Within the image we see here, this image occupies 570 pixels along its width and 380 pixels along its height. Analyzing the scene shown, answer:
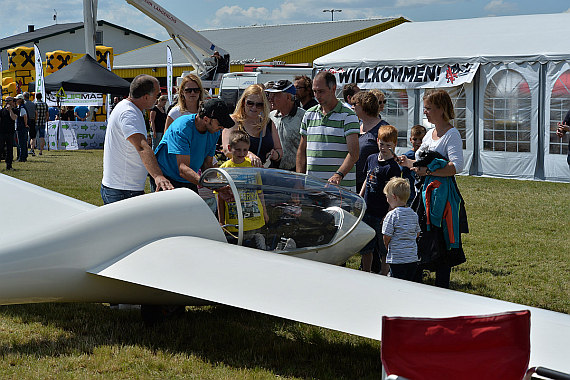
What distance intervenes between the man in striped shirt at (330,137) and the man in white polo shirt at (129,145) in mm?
1457

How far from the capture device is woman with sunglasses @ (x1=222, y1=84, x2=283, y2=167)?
6.03 m

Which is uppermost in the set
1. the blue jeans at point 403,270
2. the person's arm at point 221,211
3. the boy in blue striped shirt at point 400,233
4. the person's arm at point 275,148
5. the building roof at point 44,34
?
the building roof at point 44,34

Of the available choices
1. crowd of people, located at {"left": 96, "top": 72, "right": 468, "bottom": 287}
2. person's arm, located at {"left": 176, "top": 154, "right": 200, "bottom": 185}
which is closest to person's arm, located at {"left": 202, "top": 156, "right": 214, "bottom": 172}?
crowd of people, located at {"left": 96, "top": 72, "right": 468, "bottom": 287}

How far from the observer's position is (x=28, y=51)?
32406 millimetres

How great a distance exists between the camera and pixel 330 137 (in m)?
5.95

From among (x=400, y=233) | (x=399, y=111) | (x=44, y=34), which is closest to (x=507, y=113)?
(x=399, y=111)

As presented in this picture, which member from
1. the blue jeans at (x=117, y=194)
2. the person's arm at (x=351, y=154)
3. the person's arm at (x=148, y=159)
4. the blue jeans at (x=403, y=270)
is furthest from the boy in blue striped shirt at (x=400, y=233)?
the blue jeans at (x=117, y=194)

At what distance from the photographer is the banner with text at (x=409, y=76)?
15.0 m

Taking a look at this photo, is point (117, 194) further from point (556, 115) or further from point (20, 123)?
point (20, 123)

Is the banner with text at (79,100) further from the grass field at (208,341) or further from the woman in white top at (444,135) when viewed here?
the woman in white top at (444,135)

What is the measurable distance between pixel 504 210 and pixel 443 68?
5751 millimetres

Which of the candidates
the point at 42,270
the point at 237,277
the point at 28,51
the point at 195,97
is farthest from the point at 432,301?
the point at 28,51

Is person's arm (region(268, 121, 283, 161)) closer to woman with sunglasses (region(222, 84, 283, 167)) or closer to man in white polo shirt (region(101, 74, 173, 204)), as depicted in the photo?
woman with sunglasses (region(222, 84, 283, 167))

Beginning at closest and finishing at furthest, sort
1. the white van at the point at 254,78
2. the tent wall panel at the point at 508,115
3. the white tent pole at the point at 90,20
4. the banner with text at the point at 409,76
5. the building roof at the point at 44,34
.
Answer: the tent wall panel at the point at 508,115
the banner with text at the point at 409,76
the white van at the point at 254,78
the white tent pole at the point at 90,20
the building roof at the point at 44,34
